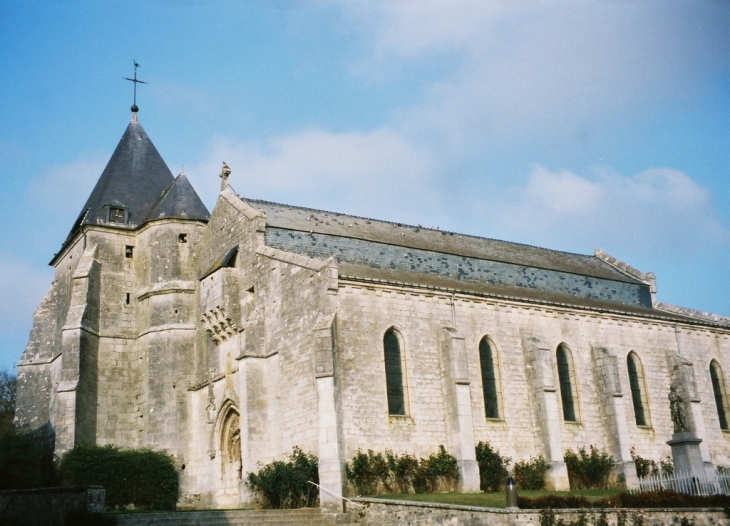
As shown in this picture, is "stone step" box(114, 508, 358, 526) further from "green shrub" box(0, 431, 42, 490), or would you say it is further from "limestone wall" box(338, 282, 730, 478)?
"green shrub" box(0, 431, 42, 490)

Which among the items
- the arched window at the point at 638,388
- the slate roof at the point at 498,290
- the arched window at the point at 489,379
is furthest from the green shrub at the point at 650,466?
the arched window at the point at 489,379

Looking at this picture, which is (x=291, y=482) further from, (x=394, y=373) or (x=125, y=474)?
(x=125, y=474)

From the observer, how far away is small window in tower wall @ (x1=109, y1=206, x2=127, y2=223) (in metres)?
36.7

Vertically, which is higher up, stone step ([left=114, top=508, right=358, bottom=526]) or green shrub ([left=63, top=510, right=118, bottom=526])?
green shrub ([left=63, top=510, right=118, bottom=526])

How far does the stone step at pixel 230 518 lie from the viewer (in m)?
22.0

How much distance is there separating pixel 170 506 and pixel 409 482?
403 inches

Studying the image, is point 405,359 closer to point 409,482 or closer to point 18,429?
point 409,482

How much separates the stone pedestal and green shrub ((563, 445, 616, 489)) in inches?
168

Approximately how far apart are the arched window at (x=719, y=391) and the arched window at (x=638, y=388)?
4.90 metres

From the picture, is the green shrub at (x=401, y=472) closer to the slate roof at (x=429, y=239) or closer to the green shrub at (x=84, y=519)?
the green shrub at (x=84, y=519)

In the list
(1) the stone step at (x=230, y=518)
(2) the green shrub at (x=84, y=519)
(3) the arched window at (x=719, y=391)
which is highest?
(3) the arched window at (x=719, y=391)

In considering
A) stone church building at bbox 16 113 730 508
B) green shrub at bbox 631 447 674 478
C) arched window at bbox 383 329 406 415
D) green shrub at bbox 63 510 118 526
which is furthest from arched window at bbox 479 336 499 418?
green shrub at bbox 63 510 118 526

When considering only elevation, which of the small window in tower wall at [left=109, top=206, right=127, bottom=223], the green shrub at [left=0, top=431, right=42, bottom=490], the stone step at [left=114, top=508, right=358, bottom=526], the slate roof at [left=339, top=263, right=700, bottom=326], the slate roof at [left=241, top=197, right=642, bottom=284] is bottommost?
the stone step at [left=114, top=508, right=358, bottom=526]

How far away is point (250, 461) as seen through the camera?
28.7 metres
